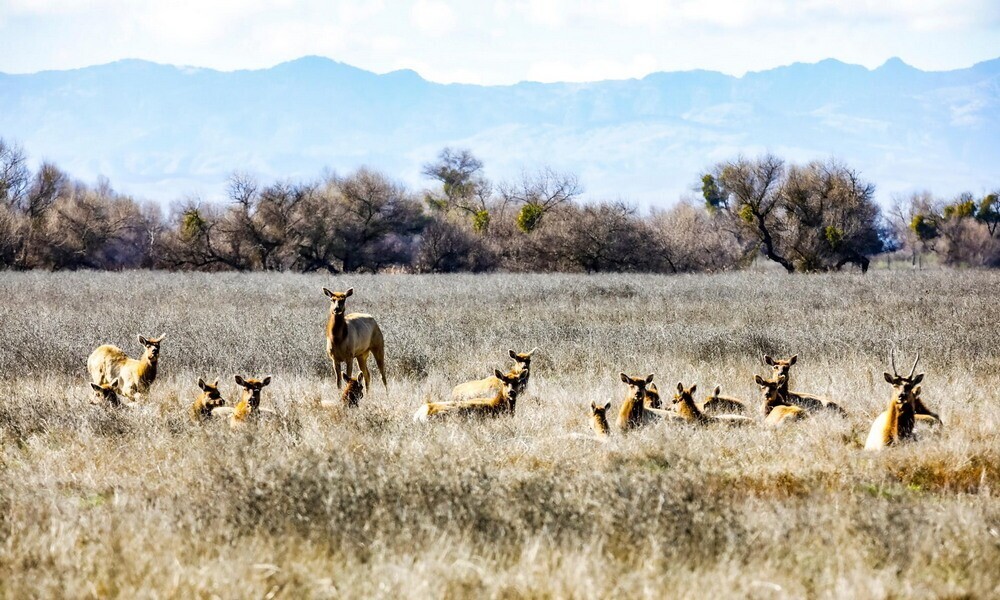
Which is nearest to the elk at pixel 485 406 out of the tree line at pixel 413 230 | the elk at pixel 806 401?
the elk at pixel 806 401

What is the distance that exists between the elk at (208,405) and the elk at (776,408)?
5.83m

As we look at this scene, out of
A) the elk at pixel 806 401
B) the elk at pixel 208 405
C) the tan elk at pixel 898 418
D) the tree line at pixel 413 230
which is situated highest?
the tree line at pixel 413 230

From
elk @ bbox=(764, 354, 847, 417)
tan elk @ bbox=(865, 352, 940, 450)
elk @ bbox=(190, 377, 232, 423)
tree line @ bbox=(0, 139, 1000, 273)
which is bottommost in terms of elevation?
elk @ bbox=(190, 377, 232, 423)

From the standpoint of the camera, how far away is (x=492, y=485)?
698 centimetres

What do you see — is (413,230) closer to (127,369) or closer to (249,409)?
(127,369)

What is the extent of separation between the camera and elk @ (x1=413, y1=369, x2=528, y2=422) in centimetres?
1002

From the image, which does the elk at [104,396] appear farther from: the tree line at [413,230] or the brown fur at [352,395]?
the tree line at [413,230]

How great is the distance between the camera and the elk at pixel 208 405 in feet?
33.1

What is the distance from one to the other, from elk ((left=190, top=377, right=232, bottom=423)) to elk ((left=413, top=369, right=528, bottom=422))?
7.03 ft

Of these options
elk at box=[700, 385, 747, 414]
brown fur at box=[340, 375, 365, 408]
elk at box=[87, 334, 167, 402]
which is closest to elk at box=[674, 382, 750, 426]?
elk at box=[700, 385, 747, 414]

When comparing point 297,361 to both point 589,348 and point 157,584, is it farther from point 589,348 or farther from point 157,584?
point 157,584

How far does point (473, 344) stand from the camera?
55.8 ft

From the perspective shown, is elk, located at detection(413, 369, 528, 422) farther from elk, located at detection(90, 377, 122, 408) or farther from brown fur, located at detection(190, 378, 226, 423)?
elk, located at detection(90, 377, 122, 408)

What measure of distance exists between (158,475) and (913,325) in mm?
15608
